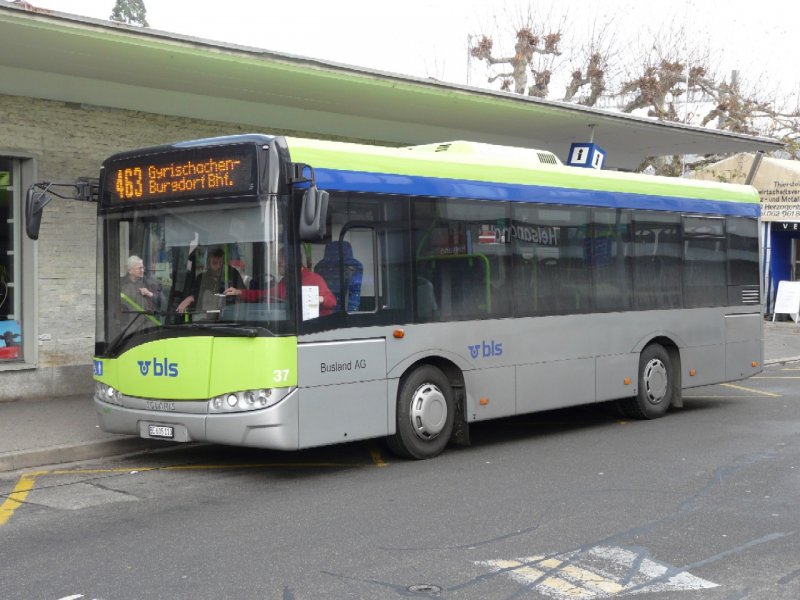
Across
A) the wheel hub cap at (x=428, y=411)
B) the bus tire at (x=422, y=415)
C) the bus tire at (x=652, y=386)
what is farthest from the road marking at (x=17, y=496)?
Result: the bus tire at (x=652, y=386)

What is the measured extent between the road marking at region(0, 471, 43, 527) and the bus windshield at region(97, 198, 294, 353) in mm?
1305

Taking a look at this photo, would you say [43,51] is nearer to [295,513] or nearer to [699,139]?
[295,513]

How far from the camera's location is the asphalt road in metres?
6.20

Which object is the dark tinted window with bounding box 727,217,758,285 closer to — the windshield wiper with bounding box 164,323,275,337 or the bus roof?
the bus roof

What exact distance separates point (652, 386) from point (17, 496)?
7647mm

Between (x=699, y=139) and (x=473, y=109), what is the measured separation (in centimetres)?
632

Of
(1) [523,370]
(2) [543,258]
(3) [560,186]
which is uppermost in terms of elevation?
(3) [560,186]

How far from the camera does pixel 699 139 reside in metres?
21.5

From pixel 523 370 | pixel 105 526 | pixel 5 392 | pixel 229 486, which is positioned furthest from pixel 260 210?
pixel 5 392

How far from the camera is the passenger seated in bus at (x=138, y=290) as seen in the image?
9.72m

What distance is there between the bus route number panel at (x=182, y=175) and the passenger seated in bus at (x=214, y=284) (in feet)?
1.81

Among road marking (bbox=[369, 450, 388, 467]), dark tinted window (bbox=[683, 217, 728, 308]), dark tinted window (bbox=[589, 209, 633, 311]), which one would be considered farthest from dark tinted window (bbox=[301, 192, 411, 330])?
dark tinted window (bbox=[683, 217, 728, 308])

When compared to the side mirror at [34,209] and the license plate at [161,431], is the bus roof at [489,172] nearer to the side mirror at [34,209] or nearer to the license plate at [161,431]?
the side mirror at [34,209]

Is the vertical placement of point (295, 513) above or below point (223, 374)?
below
